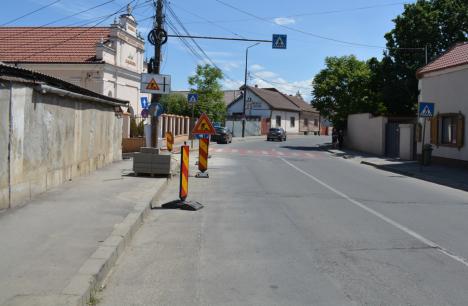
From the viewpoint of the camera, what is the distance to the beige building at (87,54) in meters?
32.3

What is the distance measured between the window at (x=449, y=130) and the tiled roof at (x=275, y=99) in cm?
5608

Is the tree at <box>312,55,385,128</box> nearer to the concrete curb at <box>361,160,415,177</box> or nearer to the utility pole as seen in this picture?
the concrete curb at <box>361,160,415,177</box>

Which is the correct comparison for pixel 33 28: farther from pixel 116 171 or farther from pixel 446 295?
pixel 446 295

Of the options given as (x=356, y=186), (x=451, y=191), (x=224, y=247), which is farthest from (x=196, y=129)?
(x=224, y=247)

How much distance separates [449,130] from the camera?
80.1ft

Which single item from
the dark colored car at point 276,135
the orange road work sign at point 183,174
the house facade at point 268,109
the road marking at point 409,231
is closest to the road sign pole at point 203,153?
the road marking at point 409,231

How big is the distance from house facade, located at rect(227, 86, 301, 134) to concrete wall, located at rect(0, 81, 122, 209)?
201ft

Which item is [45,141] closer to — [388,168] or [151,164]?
[151,164]

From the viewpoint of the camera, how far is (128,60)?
119 ft

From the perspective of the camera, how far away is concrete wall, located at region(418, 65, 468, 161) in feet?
74.6

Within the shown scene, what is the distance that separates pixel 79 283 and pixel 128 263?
1.48 m

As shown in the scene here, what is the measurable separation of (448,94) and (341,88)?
20.6 m

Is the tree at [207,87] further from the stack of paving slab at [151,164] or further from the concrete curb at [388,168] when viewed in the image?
the stack of paving slab at [151,164]

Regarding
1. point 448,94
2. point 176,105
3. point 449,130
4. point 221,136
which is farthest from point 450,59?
point 176,105
